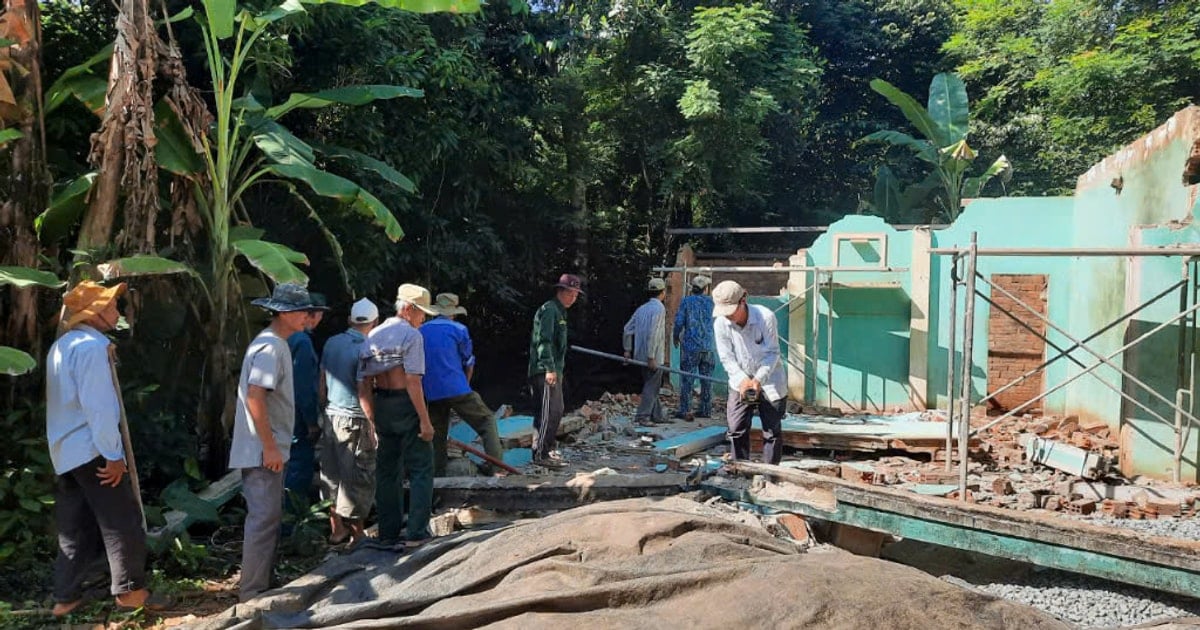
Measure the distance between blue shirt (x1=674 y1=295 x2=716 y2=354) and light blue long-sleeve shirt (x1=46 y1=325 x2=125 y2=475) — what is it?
25.4 feet

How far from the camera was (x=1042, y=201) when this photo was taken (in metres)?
Answer: 12.0

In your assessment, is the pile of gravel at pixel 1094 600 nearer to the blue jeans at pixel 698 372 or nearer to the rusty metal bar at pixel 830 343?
the blue jeans at pixel 698 372

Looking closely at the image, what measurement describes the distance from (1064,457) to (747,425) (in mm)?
3433

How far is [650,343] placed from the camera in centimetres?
1127

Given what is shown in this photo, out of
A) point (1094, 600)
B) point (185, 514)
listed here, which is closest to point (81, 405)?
point (185, 514)

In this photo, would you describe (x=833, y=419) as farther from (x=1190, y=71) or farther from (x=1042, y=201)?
(x=1190, y=71)

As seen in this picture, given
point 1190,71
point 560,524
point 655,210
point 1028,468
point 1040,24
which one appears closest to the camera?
point 560,524

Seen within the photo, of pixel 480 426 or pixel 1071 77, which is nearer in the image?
pixel 480 426

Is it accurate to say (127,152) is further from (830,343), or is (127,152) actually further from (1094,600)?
(830,343)

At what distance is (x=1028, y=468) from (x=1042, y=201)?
14.5 ft

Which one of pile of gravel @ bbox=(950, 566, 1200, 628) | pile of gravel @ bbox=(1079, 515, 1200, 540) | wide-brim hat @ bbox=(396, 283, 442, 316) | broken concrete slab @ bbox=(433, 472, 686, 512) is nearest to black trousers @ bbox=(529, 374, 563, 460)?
broken concrete slab @ bbox=(433, 472, 686, 512)

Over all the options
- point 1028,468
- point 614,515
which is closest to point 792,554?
point 614,515

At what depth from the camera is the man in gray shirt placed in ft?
16.1

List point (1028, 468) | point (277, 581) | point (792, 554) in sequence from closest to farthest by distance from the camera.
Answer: point (792, 554) < point (277, 581) < point (1028, 468)
